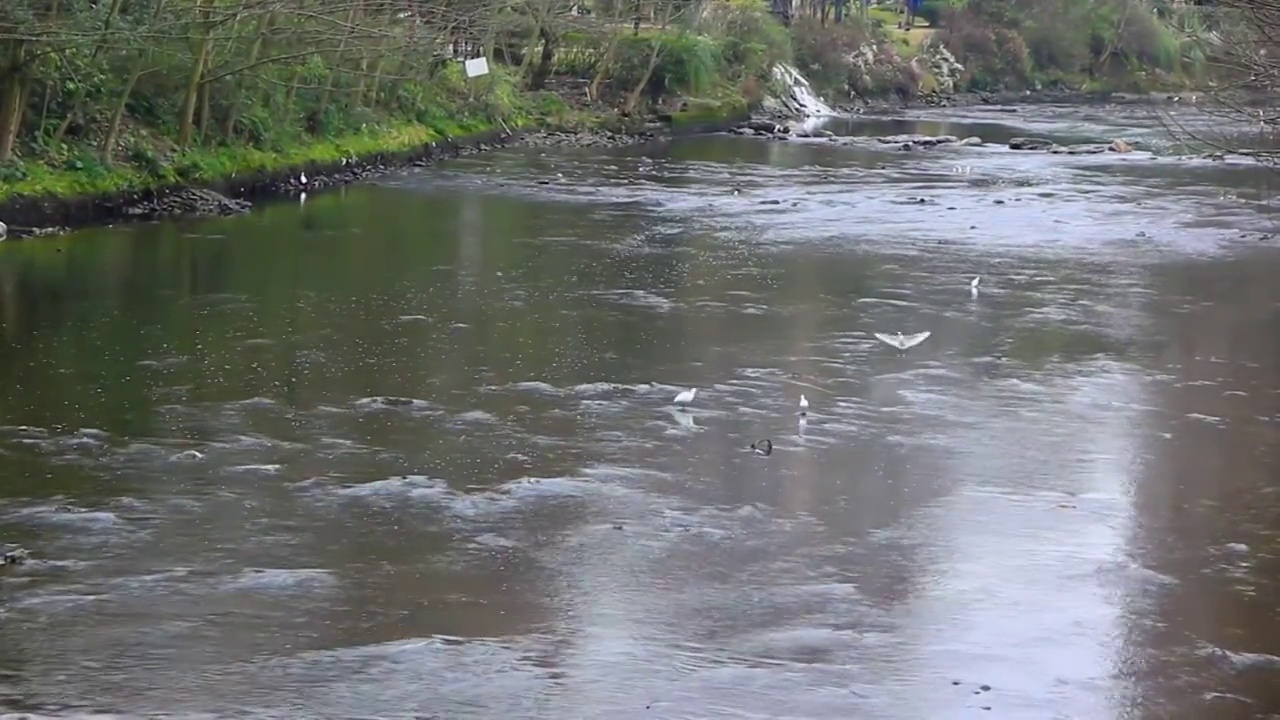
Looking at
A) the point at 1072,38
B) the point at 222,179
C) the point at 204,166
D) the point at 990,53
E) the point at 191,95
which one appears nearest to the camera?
the point at 191,95

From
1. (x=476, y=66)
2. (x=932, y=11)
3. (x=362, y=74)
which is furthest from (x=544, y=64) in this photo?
(x=932, y=11)

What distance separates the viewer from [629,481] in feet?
47.3

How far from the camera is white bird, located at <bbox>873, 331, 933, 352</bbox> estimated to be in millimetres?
20531

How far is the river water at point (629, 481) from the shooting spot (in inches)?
402

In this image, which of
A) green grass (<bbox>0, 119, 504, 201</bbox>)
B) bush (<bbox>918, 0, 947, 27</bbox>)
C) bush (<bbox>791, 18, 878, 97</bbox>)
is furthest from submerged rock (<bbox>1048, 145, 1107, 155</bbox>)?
bush (<bbox>918, 0, 947, 27</bbox>)

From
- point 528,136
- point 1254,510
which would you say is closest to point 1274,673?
point 1254,510

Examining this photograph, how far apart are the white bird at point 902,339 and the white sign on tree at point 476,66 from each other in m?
30.9

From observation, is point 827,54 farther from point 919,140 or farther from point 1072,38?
point 919,140

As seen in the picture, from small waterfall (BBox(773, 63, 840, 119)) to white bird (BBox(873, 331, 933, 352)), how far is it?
49.4m

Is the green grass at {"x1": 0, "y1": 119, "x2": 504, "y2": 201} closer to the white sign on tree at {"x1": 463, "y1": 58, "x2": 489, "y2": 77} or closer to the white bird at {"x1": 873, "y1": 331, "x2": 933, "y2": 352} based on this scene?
the white sign on tree at {"x1": 463, "y1": 58, "x2": 489, "y2": 77}

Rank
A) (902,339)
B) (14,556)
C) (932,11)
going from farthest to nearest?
(932,11)
(902,339)
(14,556)

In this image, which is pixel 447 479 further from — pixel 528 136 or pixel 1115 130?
pixel 1115 130

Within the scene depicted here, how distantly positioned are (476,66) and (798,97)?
80.6 ft

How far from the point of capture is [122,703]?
9.53m
